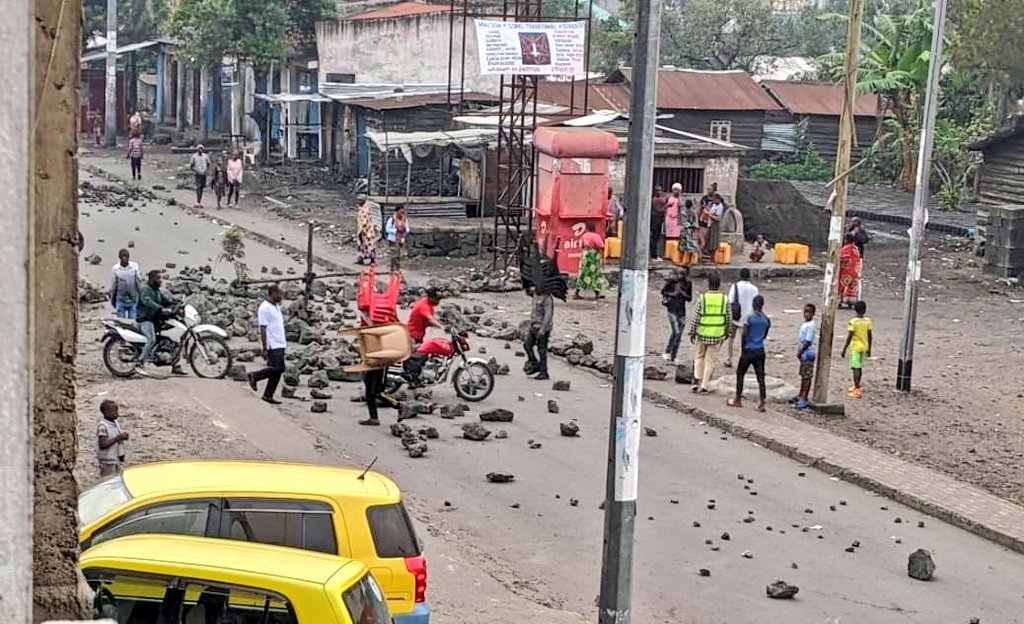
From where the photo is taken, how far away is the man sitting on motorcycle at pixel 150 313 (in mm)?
17062

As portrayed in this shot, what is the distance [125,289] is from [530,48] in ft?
35.3

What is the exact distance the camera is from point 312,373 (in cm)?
1814

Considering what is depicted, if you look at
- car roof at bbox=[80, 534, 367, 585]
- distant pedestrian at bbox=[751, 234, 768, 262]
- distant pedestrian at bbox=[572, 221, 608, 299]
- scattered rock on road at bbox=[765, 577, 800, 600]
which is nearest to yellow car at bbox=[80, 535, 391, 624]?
car roof at bbox=[80, 534, 367, 585]

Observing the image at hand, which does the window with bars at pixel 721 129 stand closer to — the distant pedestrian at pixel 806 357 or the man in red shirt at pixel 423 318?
the distant pedestrian at pixel 806 357

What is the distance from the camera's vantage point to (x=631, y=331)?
29.2 ft

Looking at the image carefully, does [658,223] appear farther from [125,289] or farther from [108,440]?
[108,440]

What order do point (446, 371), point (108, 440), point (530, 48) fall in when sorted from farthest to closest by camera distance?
point (530, 48)
point (446, 371)
point (108, 440)

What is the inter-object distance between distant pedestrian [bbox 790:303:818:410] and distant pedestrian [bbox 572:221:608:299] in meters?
7.39

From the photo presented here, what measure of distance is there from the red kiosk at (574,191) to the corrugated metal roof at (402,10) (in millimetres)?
15512

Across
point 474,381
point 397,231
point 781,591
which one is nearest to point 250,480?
point 781,591

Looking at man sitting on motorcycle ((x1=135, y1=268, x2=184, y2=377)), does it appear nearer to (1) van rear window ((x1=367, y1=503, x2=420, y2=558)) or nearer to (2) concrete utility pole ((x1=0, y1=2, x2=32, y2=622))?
(1) van rear window ((x1=367, y1=503, x2=420, y2=558))

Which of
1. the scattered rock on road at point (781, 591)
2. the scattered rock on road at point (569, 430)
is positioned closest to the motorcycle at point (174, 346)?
the scattered rock on road at point (569, 430)

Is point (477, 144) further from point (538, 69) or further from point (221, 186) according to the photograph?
point (221, 186)

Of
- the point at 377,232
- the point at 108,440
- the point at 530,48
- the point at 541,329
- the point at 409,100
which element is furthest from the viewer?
the point at 409,100
